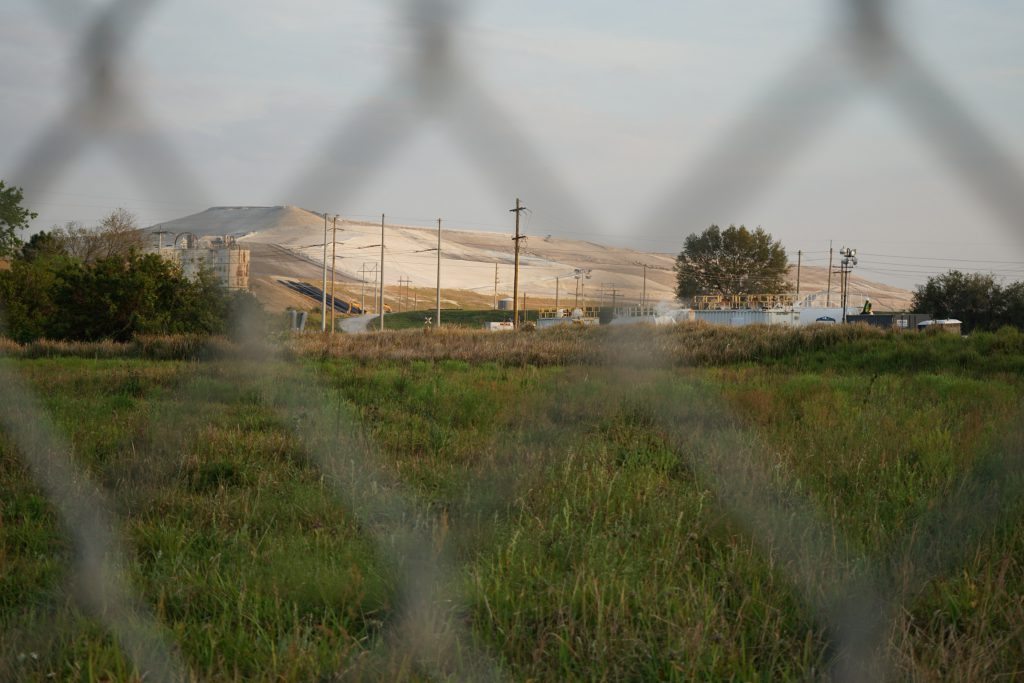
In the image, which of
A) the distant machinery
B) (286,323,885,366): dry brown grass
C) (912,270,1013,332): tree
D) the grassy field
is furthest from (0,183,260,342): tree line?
(912,270,1013,332): tree

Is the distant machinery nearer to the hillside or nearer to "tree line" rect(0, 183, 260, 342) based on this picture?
the hillside

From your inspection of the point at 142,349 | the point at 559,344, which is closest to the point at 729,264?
the point at 559,344

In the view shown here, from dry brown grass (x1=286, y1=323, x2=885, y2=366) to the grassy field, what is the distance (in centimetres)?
133

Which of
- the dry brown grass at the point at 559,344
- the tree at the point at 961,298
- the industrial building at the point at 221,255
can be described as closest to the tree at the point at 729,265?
the industrial building at the point at 221,255

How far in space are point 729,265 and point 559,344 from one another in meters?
5.35

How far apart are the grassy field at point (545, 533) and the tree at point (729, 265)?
10.1 inches

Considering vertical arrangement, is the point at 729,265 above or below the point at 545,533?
above

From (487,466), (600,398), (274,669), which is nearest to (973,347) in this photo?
(600,398)

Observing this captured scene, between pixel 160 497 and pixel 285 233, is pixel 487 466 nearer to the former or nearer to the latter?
pixel 160 497

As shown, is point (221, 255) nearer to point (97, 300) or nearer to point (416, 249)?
point (416, 249)

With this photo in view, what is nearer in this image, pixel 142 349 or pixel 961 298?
pixel 142 349

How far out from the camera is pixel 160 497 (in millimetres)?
3342

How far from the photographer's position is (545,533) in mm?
2689

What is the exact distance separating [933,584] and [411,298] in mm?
96364
